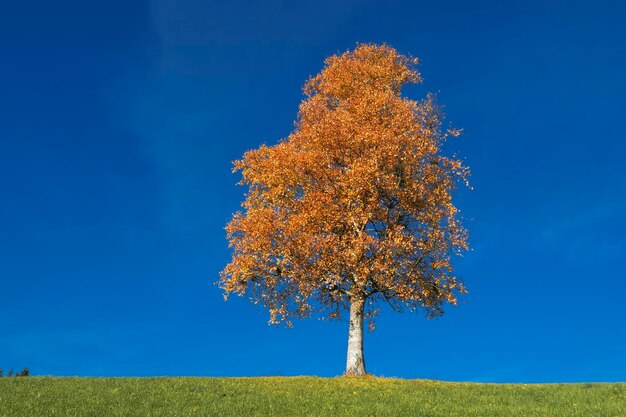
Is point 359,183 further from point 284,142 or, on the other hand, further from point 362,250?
point 284,142

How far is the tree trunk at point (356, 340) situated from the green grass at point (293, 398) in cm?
296

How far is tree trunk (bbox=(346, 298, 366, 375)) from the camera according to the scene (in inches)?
1309

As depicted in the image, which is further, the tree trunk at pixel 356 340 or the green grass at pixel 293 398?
the tree trunk at pixel 356 340

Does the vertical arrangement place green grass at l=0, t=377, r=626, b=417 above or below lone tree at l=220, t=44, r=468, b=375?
below

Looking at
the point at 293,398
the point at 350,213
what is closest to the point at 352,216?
the point at 350,213

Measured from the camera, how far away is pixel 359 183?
33875 mm

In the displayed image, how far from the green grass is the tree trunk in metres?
2.96

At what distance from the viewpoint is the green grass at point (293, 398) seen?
67.9 feet

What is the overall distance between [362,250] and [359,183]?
→ 12.6 feet

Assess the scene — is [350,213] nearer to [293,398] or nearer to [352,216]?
[352,216]

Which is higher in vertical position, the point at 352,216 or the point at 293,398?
the point at 352,216

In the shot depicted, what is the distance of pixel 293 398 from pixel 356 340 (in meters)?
10.7

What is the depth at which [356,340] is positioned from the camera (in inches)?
1331

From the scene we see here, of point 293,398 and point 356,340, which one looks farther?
point 356,340
